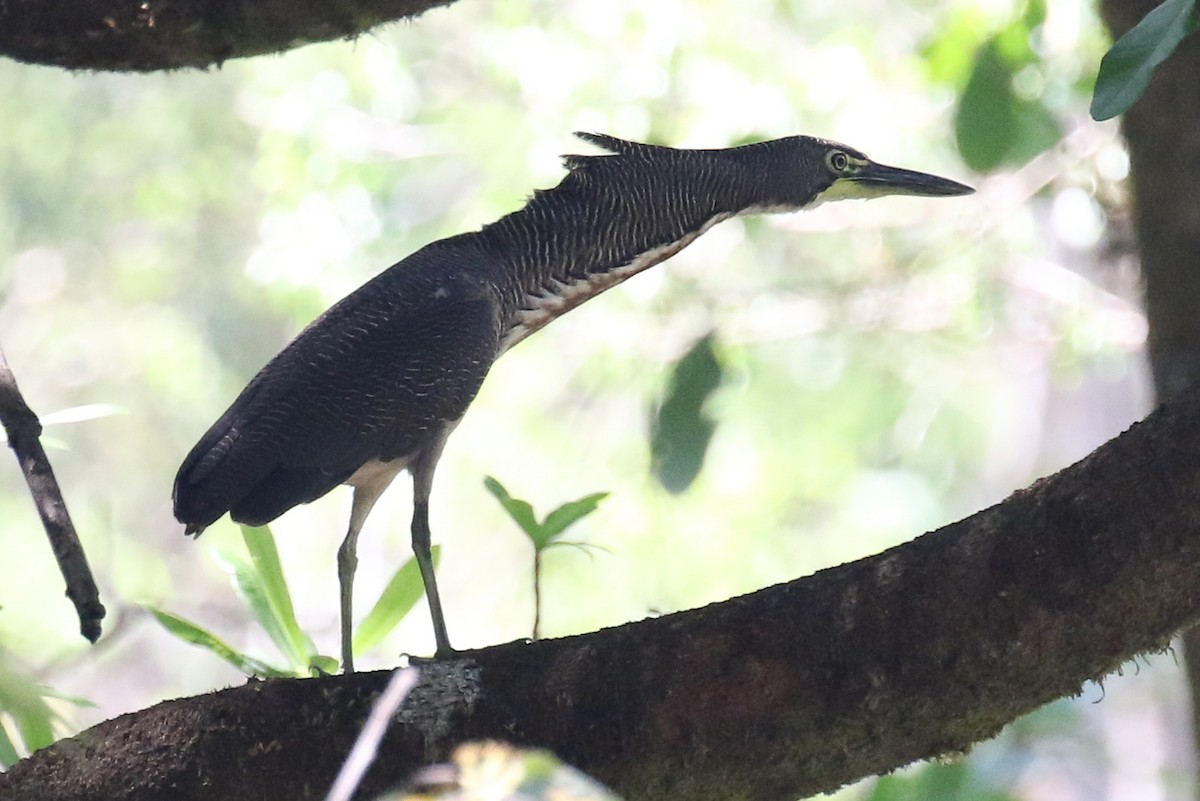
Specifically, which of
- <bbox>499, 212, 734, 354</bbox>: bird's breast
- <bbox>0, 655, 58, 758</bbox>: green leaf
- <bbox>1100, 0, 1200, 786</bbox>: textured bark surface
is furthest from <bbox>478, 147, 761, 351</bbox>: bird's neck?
<bbox>0, 655, 58, 758</bbox>: green leaf

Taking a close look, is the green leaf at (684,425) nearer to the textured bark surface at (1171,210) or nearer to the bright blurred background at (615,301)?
the bright blurred background at (615,301)

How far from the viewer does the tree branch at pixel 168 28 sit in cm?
237

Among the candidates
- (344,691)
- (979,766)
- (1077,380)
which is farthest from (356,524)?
(1077,380)

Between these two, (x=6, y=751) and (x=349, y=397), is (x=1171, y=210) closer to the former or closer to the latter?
(x=349, y=397)

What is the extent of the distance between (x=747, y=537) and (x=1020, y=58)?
404 cm

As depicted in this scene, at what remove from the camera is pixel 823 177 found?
3.10 m

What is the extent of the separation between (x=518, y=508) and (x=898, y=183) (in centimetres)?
131

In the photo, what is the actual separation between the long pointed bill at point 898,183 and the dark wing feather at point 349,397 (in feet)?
3.17

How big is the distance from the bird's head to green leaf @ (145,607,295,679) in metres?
1.58

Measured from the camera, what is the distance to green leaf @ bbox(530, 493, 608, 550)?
237 centimetres

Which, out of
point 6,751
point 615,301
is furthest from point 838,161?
point 615,301

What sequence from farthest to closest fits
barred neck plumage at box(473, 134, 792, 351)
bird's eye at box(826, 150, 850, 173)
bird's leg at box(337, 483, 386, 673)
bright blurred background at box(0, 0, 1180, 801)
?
1. bright blurred background at box(0, 0, 1180, 801)
2. bird's eye at box(826, 150, 850, 173)
3. barred neck plumage at box(473, 134, 792, 351)
4. bird's leg at box(337, 483, 386, 673)

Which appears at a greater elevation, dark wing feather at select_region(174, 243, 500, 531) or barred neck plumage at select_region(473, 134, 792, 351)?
barred neck plumage at select_region(473, 134, 792, 351)

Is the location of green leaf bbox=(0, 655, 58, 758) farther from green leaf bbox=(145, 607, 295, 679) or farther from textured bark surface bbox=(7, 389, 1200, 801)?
green leaf bbox=(145, 607, 295, 679)
